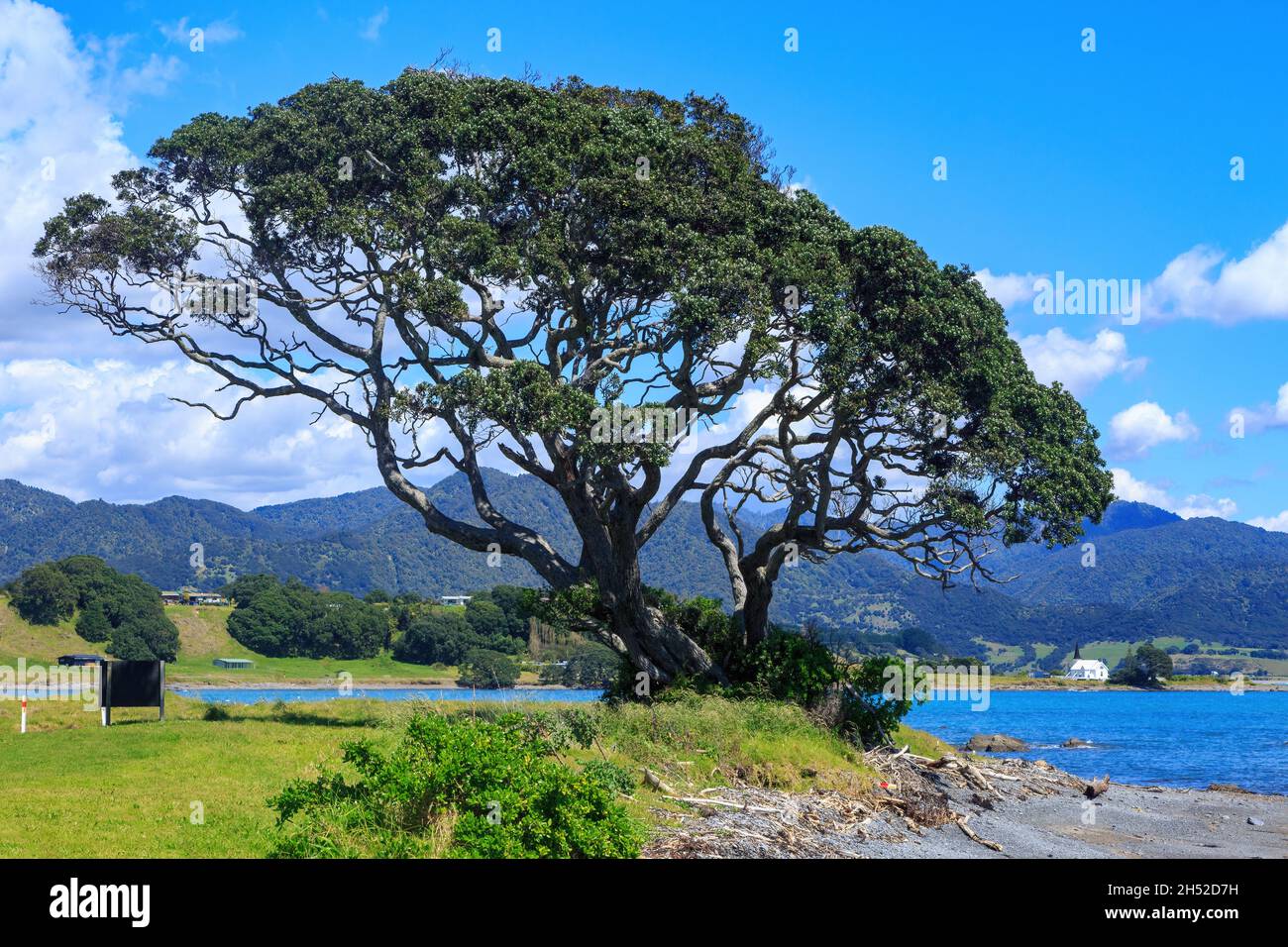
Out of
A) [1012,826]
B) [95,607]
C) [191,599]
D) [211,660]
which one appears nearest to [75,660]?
[95,607]

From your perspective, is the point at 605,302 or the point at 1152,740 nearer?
the point at 605,302

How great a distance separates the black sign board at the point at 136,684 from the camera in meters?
24.7

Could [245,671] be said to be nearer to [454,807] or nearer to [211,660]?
[211,660]

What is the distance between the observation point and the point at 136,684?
24.9 m

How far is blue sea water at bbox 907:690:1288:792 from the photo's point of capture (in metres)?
40.9

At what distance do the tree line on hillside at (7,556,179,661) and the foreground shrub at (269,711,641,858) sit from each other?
89.0 metres

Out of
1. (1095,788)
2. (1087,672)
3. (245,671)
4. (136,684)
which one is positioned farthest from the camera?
(1087,672)

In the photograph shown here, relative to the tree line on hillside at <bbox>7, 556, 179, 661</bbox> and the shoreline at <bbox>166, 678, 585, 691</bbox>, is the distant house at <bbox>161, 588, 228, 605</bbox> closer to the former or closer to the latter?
the tree line on hillside at <bbox>7, 556, 179, 661</bbox>

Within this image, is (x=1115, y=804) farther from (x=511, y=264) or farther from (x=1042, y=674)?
(x=1042, y=674)

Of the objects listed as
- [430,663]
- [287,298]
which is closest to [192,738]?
[287,298]

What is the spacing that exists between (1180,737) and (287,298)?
51.6m

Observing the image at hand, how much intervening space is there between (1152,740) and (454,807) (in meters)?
54.2

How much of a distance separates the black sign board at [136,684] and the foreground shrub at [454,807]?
13520 mm

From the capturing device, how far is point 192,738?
21.4 meters
